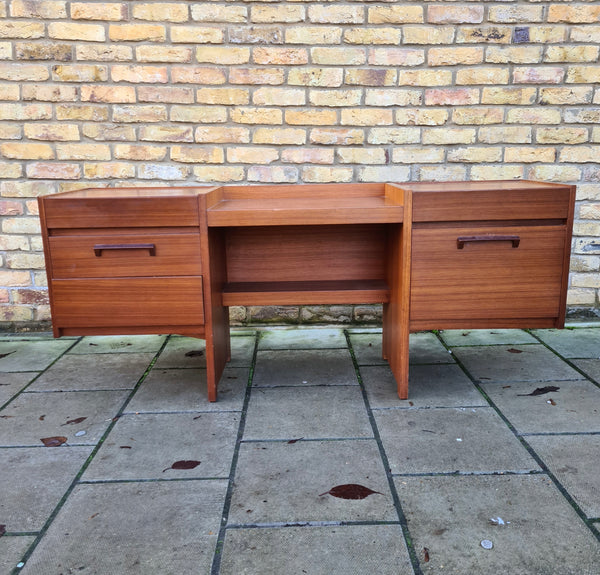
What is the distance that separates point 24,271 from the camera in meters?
3.20

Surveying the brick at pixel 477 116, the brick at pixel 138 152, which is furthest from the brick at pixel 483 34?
the brick at pixel 138 152

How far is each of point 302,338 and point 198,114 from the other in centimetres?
143

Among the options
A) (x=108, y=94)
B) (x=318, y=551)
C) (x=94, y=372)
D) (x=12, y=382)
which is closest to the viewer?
(x=318, y=551)

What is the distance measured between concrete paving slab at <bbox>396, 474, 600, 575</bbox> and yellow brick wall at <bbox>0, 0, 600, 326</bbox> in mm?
1944

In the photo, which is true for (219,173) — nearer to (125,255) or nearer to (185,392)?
(125,255)

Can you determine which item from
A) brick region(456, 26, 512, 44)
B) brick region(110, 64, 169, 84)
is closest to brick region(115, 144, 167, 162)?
brick region(110, 64, 169, 84)

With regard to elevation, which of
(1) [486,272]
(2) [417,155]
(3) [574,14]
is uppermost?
(3) [574,14]

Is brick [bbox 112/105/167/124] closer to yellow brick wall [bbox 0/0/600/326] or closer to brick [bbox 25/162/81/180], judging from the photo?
yellow brick wall [bbox 0/0/600/326]

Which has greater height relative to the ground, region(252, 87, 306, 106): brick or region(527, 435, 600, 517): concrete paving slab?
region(252, 87, 306, 106): brick

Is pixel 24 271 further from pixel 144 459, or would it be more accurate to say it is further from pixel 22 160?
pixel 144 459

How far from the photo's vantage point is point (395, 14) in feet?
9.55

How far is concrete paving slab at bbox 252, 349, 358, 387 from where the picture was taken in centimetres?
254

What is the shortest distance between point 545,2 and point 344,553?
299cm

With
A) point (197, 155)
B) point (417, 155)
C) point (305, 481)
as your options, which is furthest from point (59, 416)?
point (417, 155)
